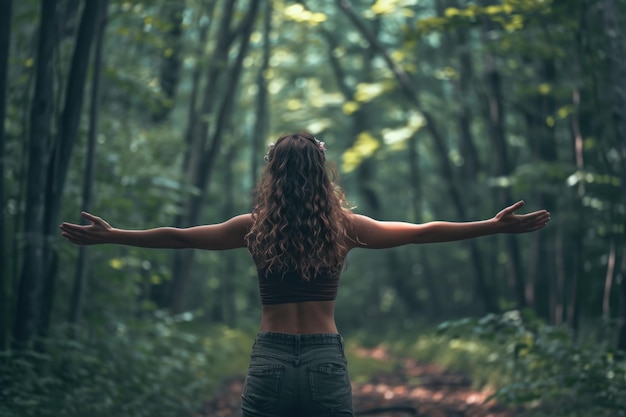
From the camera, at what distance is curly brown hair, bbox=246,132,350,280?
3.92 m

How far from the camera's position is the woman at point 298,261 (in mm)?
3766

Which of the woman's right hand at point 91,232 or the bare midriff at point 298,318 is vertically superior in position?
the woman's right hand at point 91,232

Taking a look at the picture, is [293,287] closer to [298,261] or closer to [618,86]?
[298,261]

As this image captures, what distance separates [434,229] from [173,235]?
4.57ft

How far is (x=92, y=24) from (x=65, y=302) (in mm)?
3642

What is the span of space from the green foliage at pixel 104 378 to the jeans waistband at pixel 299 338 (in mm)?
3041

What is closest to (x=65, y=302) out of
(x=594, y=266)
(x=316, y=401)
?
(x=316, y=401)

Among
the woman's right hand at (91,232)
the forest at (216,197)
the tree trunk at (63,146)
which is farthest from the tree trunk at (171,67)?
the woman's right hand at (91,232)

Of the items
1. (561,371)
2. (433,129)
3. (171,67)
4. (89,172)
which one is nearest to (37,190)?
(89,172)

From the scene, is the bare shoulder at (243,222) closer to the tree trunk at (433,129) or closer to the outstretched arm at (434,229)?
the outstretched arm at (434,229)

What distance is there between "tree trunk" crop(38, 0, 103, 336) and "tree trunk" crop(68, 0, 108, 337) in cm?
67

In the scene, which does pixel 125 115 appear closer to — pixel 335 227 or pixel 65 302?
pixel 65 302

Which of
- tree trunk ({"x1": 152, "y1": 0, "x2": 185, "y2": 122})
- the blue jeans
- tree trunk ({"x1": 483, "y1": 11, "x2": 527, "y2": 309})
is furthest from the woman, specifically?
tree trunk ({"x1": 152, "y1": 0, "x2": 185, "y2": 122})

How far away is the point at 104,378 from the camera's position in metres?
7.98
